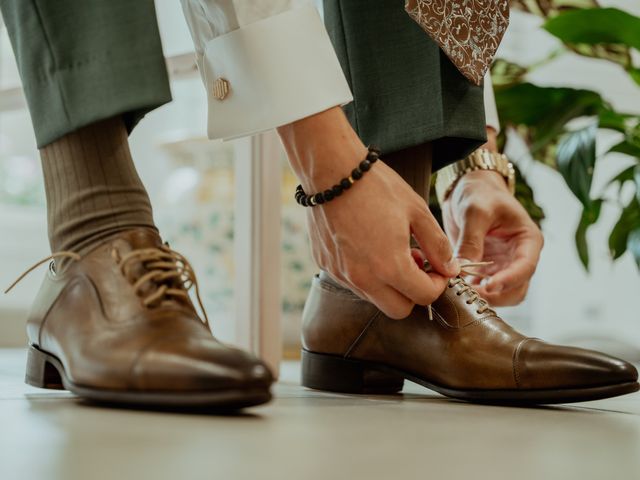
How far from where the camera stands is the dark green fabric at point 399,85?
2.64 feet

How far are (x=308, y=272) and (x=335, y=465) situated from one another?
156 cm

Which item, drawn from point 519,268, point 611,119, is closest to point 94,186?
point 519,268

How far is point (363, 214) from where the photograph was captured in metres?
0.66

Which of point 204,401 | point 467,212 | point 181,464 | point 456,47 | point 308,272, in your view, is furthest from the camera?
point 308,272

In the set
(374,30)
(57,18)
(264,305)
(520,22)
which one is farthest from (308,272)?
(520,22)

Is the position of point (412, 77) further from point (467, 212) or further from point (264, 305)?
point (264, 305)

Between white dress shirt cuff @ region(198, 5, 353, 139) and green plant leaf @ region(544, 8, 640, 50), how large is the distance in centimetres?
86

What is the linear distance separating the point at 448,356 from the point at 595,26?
3.11 feet

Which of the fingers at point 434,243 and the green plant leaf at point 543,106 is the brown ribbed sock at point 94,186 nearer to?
the fingers at point 434,243

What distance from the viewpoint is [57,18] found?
60 centimetres

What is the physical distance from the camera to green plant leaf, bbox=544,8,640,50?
1397 millimetres

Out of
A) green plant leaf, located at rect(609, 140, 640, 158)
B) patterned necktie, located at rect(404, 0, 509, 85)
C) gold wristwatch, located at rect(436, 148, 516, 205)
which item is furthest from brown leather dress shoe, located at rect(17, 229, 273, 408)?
green plant leaf, located at rect(609, 140, 640, 158)

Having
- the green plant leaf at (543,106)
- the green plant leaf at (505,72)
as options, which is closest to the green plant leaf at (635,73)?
the green plant leaf at (543,106)

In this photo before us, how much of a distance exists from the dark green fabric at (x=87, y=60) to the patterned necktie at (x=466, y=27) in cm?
30
